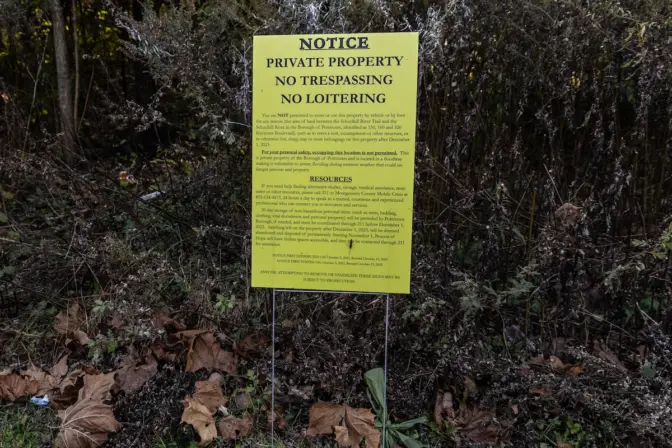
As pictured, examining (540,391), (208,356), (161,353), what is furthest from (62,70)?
(540,391)

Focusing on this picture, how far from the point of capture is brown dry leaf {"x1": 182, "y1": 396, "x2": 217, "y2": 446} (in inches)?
103

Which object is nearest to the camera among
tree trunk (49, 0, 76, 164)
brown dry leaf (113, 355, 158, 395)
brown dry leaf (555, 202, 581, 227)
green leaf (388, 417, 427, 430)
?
brown dry leaf (555, 202, 581, 227)

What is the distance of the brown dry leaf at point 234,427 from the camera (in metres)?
2.66

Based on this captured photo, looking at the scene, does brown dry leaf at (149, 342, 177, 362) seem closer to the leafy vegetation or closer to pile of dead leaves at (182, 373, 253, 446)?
the leafy vegetation

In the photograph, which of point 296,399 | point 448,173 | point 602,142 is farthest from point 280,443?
point 602,142

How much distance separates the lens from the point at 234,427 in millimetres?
2678

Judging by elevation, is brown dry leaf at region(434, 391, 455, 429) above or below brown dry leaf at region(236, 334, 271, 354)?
below

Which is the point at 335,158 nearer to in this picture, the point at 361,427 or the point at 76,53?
the point at 361,427

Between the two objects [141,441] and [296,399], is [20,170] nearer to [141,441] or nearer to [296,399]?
[141,441]

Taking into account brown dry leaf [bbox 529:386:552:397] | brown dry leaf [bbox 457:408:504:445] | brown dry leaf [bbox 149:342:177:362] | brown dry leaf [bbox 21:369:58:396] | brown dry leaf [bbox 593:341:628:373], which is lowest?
brown dry leaf [bbox 457:408:504:445]

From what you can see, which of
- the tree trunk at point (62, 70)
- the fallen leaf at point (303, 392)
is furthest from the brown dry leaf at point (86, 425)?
the tree trunk at point (62, 70)

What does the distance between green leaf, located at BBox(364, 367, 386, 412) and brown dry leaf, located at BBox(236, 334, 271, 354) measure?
2.35 ft

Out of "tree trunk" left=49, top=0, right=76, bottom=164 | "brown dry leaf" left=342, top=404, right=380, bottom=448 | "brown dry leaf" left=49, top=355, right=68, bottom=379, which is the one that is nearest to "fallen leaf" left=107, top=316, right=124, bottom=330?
"brown dry leaf" left=49, top=355, right=68, bottom=379

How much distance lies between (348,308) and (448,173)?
3.52ft
